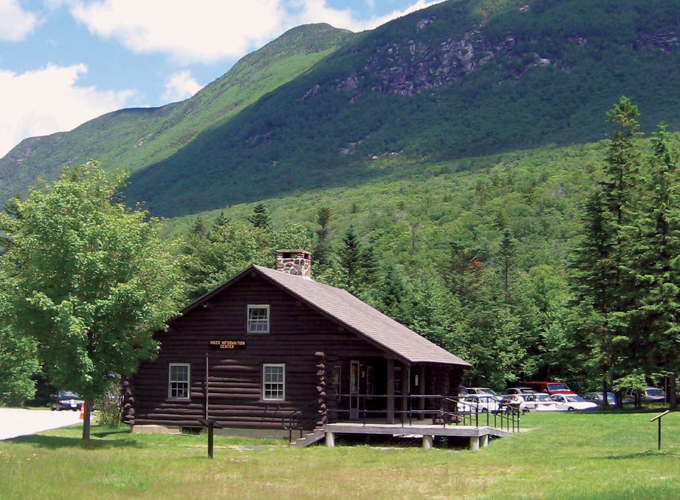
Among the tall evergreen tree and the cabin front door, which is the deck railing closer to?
the cabin front door

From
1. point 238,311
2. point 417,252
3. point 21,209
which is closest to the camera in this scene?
point 21,209

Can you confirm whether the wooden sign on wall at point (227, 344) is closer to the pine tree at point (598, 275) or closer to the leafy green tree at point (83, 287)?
the leafy green tree at point (83, 287)

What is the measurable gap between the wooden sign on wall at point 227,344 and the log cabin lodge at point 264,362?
0.04 meters

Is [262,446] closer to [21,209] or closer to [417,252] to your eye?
[21,209]

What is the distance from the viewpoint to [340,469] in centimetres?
2705

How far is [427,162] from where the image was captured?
18712 centimetres

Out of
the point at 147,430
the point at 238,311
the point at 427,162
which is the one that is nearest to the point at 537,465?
the point at 238,311

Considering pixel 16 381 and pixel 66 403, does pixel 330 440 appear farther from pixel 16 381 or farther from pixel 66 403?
pixel 16 381

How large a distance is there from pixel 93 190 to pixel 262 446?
11096mm

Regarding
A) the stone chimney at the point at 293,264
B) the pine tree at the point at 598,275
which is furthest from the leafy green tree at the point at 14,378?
the pine tree at the point at 598,275

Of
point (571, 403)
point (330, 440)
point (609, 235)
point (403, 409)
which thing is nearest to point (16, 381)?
point (571, 403)

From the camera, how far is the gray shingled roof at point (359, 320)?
113ft

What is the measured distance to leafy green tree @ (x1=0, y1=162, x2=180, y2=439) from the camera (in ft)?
104

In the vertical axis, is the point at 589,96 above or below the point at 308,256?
above
